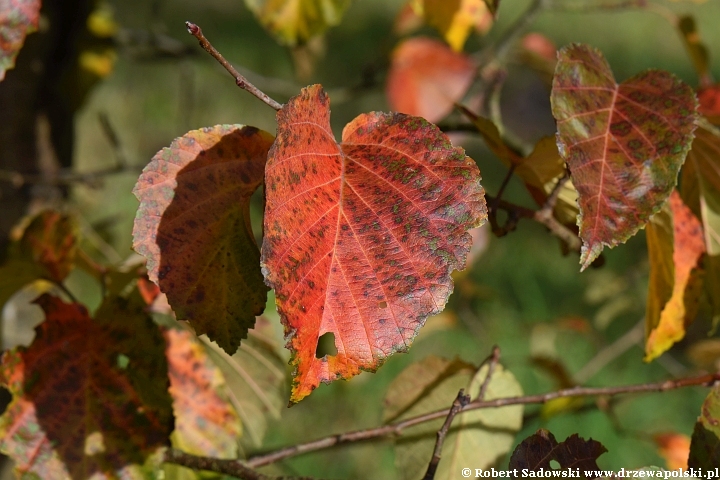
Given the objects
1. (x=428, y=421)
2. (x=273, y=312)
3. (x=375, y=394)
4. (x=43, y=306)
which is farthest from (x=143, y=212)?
(x=375, y=394)

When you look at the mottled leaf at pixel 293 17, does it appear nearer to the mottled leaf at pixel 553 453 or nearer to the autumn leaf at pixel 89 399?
the autumn leaf at pixel 89 399

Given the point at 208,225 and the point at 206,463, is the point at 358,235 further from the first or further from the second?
the point at 206,463

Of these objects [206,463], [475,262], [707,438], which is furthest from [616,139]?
[475,262]

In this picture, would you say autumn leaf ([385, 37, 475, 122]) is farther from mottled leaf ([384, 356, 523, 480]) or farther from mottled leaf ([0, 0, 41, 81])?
mottled leaf ([0, 0, 41, 81])

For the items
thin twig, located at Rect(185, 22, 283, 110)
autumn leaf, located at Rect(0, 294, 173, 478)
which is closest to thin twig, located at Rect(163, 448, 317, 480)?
autumn leaf, located at Rect(0, 294, 173, 478)

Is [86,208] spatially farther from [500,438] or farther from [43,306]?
[500,438]
